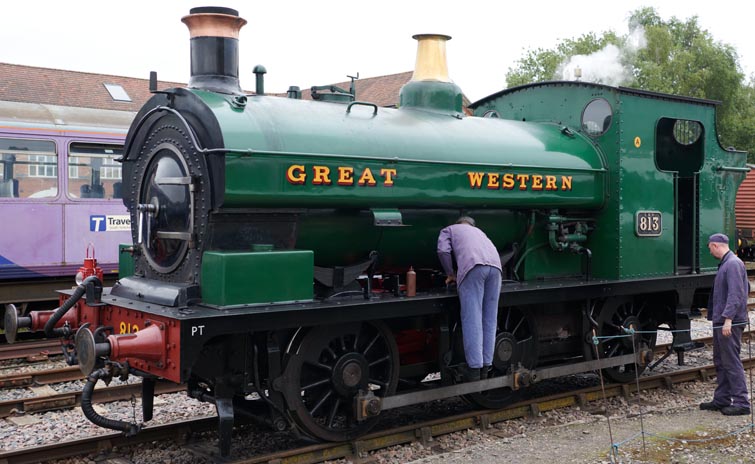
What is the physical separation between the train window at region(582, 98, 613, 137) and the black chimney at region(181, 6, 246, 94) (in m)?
3.81

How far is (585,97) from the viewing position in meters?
7.96

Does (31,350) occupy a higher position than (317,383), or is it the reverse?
(317,383)

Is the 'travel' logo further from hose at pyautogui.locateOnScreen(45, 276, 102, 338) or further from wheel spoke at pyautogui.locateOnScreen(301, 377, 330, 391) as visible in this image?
wheel spoke at pyautogui.locateOnScreen(301, 377, 330, 391)

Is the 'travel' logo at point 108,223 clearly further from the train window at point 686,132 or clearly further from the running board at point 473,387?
the train window at point 686,132

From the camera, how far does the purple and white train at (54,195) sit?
10625 millimetres

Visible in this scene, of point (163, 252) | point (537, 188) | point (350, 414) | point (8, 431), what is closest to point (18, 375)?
point (8, 431)

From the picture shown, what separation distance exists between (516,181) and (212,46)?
9.62 feet

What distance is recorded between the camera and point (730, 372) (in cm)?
737

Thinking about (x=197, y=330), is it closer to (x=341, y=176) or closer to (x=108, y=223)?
(x=341, y=176)

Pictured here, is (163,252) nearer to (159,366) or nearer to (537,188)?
(159,366)

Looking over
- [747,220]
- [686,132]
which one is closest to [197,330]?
[686,132]

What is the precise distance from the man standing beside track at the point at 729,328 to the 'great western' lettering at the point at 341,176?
3.57 meters

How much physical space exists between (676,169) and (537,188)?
9.25 feet

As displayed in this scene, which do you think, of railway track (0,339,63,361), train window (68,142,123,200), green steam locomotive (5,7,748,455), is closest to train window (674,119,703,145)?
green steam locomotive (5,7,748,455)
